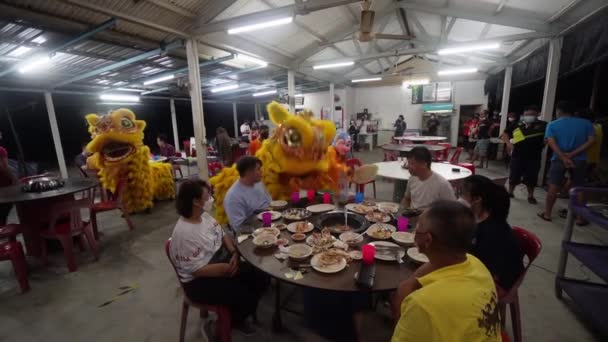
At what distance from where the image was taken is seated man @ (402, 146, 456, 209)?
2340 mm

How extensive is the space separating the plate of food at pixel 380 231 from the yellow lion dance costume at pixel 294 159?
102 centimetres

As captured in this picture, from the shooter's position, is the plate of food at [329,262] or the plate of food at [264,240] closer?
the plate of food at [329,262]

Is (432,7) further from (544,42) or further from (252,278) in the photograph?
(252,278)

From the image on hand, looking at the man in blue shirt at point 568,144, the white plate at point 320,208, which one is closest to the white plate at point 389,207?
the white plate at point 320,208

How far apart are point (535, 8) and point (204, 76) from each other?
312 inches

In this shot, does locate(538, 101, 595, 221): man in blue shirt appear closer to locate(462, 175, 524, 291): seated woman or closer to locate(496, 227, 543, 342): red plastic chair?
locate(496, 227, 543, 342): red plastic chair

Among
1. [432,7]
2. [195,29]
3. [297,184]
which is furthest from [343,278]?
[432,7]

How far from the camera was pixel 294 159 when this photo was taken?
8.82 ft

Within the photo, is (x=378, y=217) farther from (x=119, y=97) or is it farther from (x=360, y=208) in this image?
(x=119, y=97)

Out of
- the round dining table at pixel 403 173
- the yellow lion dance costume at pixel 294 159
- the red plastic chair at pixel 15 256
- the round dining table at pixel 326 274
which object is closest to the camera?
the round dining table at pixel 326 274

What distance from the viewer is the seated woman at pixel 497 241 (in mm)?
1402

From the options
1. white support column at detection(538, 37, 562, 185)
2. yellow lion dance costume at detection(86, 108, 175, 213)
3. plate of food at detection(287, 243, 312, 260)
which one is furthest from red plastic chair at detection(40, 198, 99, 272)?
white support column at detection(538, 37, 562, 185)

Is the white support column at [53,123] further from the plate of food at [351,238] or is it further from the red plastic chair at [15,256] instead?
the plate of food at [351,238]

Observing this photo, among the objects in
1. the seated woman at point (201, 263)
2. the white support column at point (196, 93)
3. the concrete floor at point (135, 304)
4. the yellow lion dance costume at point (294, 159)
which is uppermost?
the white support column at point (196, 93)
